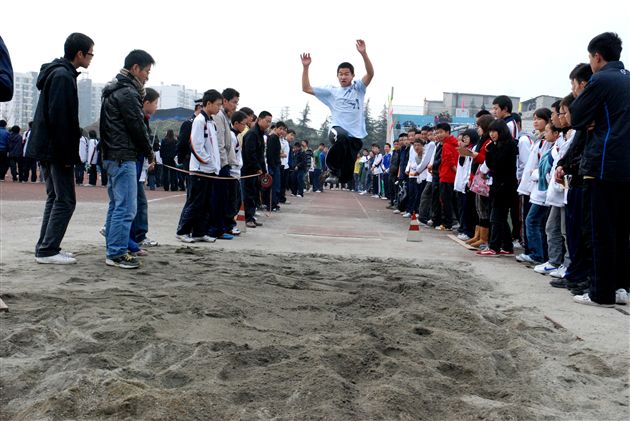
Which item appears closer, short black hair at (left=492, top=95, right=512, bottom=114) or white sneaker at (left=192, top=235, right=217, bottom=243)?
white sneaker at (left=192, top=235, right=217, bottom=243)

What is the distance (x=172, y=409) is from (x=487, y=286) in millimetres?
4239

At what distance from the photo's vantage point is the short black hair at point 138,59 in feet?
22.1

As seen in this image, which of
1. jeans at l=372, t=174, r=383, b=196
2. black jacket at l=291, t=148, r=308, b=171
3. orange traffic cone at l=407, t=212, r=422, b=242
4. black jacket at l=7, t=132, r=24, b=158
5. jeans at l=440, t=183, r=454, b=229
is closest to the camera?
orange traffic cone at l=407, t=212, r=422, b=242

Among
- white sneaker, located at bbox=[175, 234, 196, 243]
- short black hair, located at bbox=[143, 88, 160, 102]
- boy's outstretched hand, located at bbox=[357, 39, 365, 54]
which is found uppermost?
boy's outstretched hand, located at bbox=[357, 39, 365, 54]

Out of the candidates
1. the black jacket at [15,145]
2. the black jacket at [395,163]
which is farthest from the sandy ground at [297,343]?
the black jacket at [15,145]

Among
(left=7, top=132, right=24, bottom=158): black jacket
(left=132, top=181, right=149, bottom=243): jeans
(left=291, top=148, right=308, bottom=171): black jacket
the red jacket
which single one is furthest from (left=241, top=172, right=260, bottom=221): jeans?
(left=7, top=132, right=24, bottom=158): black jacket

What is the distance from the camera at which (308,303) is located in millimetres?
5055

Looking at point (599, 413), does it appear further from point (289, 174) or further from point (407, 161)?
point (289, 174)

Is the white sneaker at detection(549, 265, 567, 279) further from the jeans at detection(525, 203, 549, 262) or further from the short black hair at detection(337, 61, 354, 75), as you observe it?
the short black hair at detection(337, 61, 354, 75)

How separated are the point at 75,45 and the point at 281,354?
4.35 metres

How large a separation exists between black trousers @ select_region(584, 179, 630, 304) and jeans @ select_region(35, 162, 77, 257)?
507 cm

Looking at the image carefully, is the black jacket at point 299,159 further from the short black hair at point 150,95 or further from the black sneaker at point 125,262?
the black sneaker at point 125,262

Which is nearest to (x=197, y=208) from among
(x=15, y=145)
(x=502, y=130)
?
(x=502, y=130)

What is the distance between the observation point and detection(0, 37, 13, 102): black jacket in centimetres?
408
